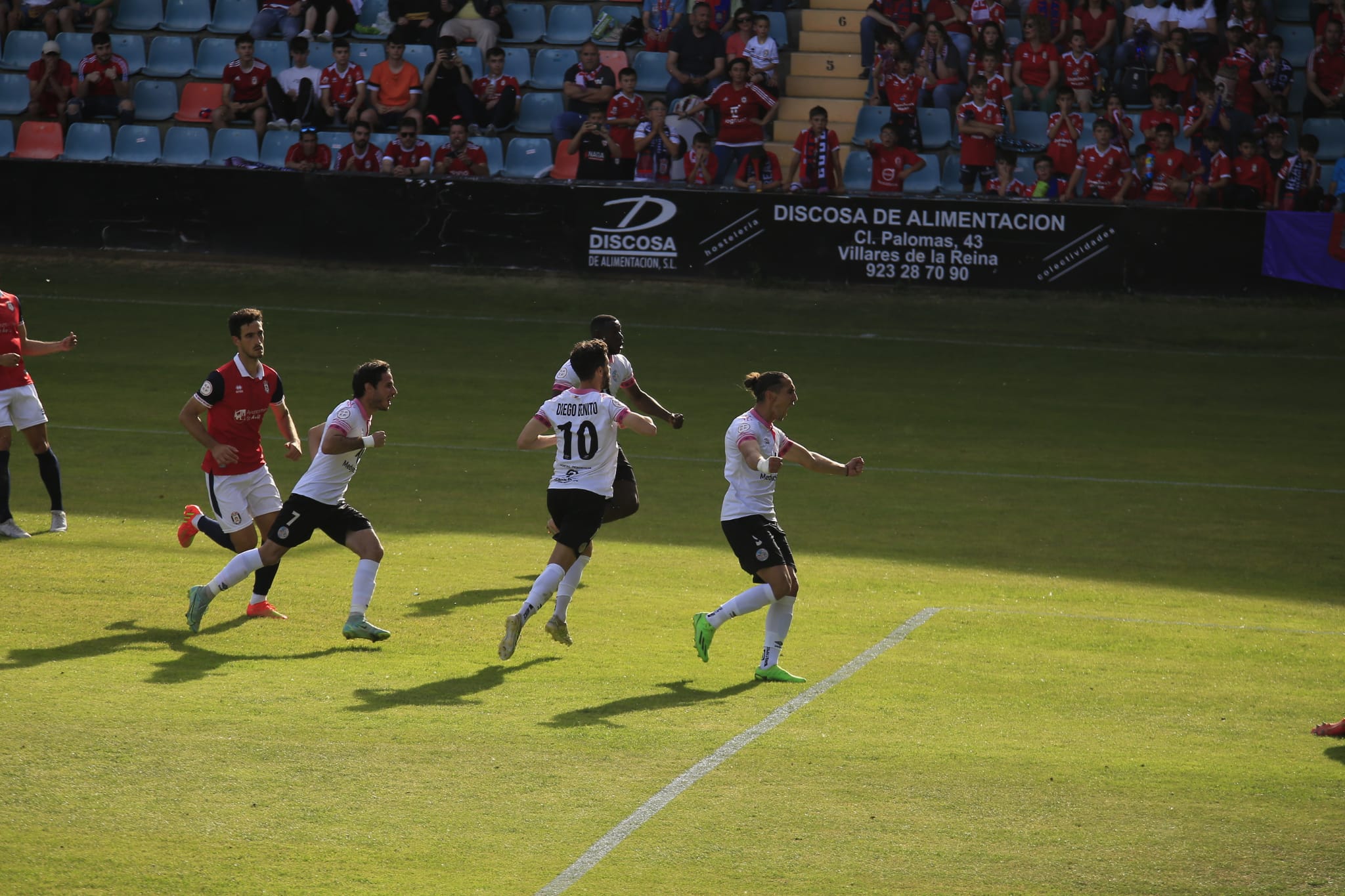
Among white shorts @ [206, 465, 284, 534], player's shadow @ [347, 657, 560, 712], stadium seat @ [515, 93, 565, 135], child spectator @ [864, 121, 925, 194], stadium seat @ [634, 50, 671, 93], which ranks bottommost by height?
player's shadow @ [347, 657, 560, 712]

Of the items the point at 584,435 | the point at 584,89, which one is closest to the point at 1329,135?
the point at 584,89

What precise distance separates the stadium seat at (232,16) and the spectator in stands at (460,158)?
728cm

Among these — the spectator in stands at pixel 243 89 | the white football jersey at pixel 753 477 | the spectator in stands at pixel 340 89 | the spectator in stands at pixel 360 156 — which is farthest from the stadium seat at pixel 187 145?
the white football jersey at pixel 753 477

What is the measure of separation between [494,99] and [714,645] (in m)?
19.2

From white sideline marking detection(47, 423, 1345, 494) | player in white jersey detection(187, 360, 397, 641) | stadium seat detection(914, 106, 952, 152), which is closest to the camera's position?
player in white jersey detection(187, 360, 397, 641)

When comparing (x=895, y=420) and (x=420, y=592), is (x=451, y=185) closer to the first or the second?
(x=895, y=420)

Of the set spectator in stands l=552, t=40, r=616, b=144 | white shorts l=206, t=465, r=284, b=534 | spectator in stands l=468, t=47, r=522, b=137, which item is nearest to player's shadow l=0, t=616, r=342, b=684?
white shorts l=206, t=465, r=284, b=534

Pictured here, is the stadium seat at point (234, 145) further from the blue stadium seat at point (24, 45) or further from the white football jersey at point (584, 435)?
the white football jersey at point (584, 435)

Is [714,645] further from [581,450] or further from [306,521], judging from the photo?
[306,521]

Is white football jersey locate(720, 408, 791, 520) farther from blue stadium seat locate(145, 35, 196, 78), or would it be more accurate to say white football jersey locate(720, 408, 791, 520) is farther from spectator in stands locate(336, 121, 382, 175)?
A: blue stadium seat locate(145, 35, 196, 78)

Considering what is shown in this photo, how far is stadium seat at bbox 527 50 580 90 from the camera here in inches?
1129

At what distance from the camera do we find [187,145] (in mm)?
28000

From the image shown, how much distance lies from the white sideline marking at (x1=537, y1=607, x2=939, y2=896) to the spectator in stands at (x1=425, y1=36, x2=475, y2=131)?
18852 millimetres

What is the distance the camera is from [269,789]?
6.84m
